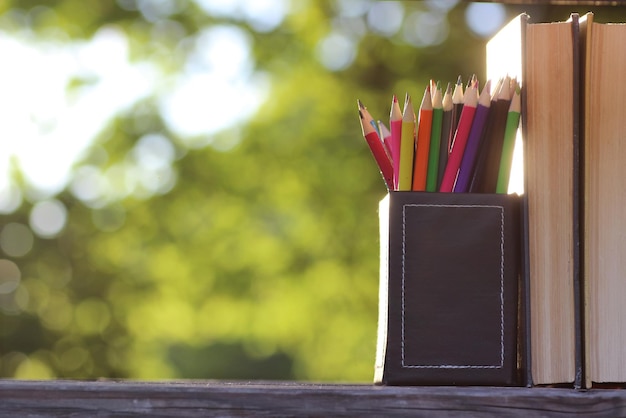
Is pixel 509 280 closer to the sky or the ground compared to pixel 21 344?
closer to the sky

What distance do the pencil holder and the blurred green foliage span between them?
464cm

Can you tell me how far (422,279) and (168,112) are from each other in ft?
20.8

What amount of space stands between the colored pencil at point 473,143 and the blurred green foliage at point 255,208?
459 cm

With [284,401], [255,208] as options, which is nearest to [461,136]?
[284,401]

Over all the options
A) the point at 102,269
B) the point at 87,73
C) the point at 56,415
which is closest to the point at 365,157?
the point at 87,73

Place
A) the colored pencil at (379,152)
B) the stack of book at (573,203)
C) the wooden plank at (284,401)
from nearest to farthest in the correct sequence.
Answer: the wooden plank at (284,401), the stack of book at (573,203), the colored pencil at (379,152)

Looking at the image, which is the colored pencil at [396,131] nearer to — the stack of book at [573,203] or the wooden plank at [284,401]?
the stack of book at [573,203]

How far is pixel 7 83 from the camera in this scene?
24.1 ft

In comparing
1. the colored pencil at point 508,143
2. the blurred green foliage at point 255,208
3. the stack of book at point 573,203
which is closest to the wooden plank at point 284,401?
the stack of book at point 573,203

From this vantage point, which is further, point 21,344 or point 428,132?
point 21,344

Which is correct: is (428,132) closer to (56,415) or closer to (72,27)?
(56,415)

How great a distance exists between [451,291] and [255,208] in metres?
6.11

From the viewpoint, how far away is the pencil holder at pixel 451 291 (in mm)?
896

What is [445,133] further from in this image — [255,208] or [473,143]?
[255,208]
